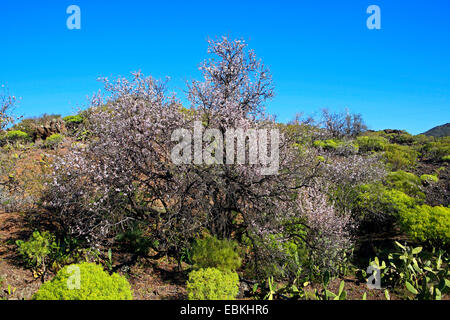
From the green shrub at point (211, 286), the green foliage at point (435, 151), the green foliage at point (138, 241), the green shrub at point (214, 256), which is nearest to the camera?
the green shrub at point (211, 286)

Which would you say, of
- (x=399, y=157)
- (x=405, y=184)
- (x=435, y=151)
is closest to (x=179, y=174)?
(x=405, y=184)

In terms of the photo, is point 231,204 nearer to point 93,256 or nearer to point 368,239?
point 93,256

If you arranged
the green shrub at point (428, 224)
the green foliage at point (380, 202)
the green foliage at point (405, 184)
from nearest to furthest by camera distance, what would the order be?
the green shrub at point (428, 224), the green foliage at point (380, 202), the green foliage at point (405, 184)

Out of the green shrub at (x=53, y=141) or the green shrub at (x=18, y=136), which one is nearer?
the green shrub at (x=53, y=141)

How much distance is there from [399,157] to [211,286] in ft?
81.2

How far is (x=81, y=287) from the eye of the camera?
17.1ft

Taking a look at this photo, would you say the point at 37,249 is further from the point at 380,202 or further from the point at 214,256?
the point at 380,202

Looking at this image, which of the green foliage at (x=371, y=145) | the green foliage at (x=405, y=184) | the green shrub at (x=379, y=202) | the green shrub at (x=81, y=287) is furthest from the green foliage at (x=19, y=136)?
the green foliage at (x=371, y=145)

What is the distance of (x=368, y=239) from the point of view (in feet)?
38.1

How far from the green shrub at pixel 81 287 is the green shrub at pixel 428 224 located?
31.5 ft

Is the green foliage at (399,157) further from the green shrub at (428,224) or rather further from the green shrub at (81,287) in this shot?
the green shrub at (81,287)

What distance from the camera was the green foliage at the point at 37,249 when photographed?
7316 millimetres

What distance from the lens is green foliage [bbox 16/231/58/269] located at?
7316 mm
